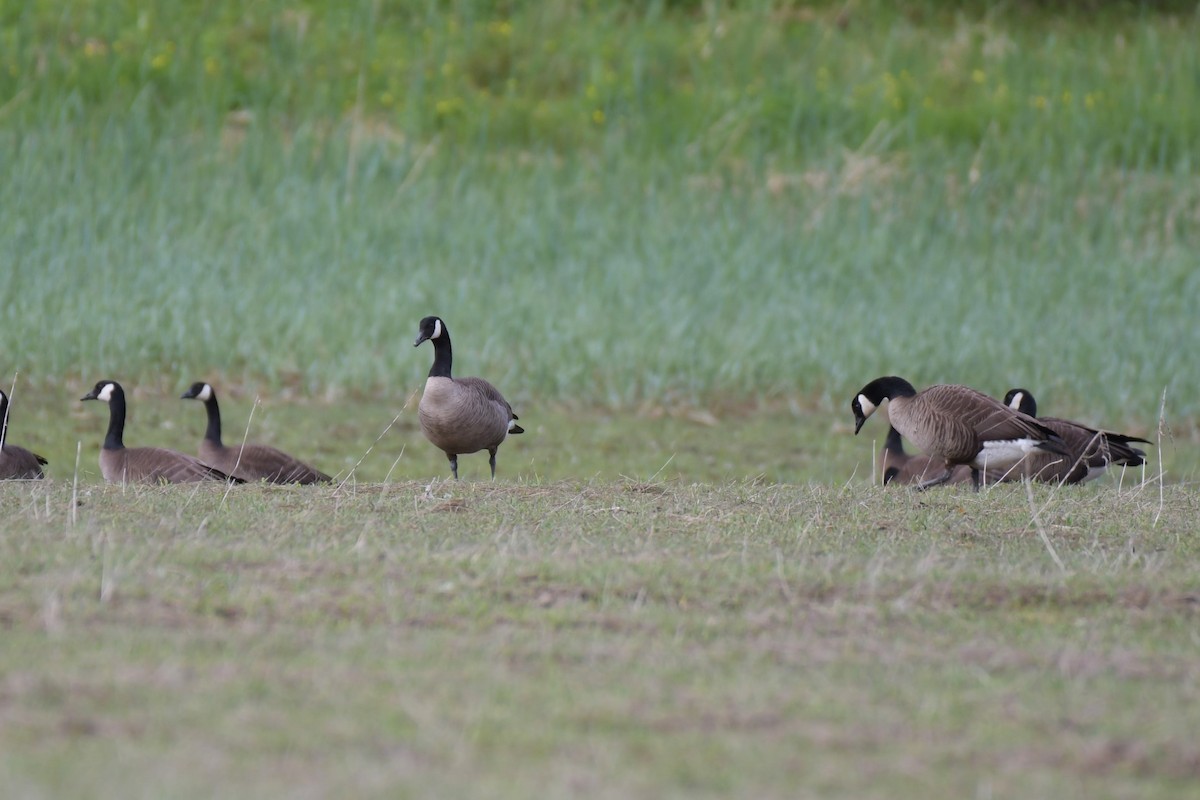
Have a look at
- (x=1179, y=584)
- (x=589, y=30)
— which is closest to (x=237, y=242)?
(x=589, y=30)

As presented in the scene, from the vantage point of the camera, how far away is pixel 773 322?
1648 cm

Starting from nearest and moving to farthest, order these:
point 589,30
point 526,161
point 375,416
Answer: point 375,416, point 526,161, point 589,30

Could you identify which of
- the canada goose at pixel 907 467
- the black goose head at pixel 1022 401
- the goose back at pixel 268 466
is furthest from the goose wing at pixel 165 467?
the black goose head at pixel 1022 401

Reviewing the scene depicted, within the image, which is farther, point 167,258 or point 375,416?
point 167,258

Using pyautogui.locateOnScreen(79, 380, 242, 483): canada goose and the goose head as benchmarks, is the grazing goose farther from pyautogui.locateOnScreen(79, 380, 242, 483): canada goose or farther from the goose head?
the goose head

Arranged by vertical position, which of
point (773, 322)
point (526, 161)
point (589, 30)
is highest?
point (589, 30)

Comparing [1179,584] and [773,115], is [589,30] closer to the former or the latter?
[773,115]

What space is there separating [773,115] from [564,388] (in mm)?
8611

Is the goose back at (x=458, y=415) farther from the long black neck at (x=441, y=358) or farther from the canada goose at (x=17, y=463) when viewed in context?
the canada goose at (x=17, y=463)

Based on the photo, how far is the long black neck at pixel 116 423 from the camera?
1106 centimetres

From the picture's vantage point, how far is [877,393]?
10820 mm

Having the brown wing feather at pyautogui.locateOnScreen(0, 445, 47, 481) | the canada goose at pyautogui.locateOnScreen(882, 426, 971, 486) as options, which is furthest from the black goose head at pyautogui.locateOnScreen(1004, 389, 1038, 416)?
the brown wing feather at pyautogui.locateOnScreen(0, 445, 47, 481)

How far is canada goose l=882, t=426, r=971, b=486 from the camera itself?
37.6 feet

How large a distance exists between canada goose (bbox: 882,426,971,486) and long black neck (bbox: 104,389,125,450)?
5370mm
